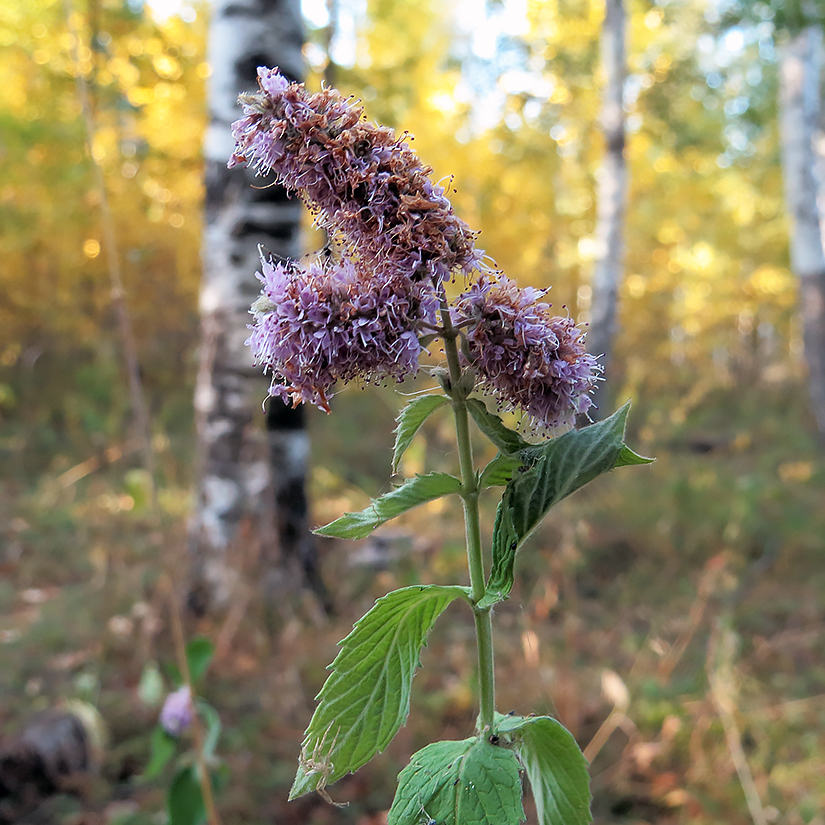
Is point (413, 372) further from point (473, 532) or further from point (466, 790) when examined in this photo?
point (466, 790)

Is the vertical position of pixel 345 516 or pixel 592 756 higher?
pixel 345 516

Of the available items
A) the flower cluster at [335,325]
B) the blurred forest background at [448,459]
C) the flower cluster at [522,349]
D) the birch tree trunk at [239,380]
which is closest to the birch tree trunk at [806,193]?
the blurred forest background at [448,459]

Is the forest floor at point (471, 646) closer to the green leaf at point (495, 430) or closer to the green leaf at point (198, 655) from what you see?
the green leaf at point (198, 655)

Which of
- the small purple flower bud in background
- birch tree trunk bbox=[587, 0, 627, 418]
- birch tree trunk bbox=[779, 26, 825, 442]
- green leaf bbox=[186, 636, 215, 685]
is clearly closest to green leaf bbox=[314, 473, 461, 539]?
green leaf bbox=[186, 636, 215, 685]

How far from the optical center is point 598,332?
250 inches

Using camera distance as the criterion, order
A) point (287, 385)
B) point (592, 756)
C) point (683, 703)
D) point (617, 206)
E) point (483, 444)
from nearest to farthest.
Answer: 1. point (287, 385)
2. point (592, 756)
3. point (683, 703)
4. point (483, 444)
5. point (617, 206)

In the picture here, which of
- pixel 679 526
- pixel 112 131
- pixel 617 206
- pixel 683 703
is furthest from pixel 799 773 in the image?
pixel 112 131

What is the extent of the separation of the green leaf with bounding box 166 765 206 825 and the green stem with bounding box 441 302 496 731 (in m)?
0.88

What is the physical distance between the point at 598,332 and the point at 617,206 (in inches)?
42.9

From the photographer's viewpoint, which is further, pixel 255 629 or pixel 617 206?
pixel 617 206

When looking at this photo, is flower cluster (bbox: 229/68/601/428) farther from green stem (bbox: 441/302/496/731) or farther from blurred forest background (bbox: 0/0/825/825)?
blurred forest background (bbox: 0/0/825/825)

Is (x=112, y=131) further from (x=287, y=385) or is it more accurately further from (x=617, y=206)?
(x=287, y=385)

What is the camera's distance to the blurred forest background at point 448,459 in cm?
244

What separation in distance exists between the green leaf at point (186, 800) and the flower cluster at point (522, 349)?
3.36ft
